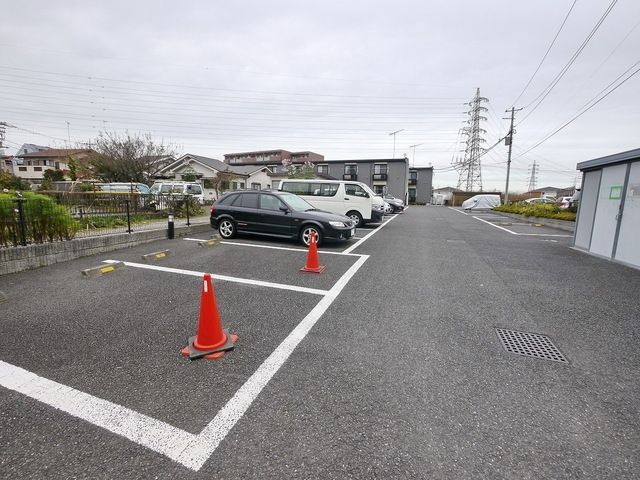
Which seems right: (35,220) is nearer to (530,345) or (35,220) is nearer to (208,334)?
(208,334)

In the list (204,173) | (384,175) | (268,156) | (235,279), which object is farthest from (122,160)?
(268,156)

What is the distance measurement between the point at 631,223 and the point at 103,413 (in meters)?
9.63

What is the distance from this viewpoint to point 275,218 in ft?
25.7

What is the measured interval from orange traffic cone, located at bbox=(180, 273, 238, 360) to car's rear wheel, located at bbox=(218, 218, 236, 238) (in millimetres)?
5771

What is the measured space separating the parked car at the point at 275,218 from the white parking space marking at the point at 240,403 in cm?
420

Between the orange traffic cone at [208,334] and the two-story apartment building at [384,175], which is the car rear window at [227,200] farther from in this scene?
the two-story apartment building at [384,175]

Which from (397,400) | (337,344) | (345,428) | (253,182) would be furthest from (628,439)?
(253,182)

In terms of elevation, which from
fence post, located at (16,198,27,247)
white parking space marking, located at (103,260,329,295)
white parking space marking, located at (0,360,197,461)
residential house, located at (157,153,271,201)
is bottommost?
white parking space marking, located at (0,360,197,461)

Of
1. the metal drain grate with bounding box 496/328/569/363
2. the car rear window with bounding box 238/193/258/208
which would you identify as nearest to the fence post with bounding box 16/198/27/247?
the car rear window with bounding box 238/193/258/208

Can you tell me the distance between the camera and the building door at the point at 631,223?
20.6 ft

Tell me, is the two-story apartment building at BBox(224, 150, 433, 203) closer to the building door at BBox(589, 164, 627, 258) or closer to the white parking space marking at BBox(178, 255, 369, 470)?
the building door at BBox(589, 164, 627, 258)

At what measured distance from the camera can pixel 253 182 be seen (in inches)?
1264

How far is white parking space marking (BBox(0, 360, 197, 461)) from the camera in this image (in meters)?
1.78

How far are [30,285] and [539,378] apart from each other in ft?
21.9
